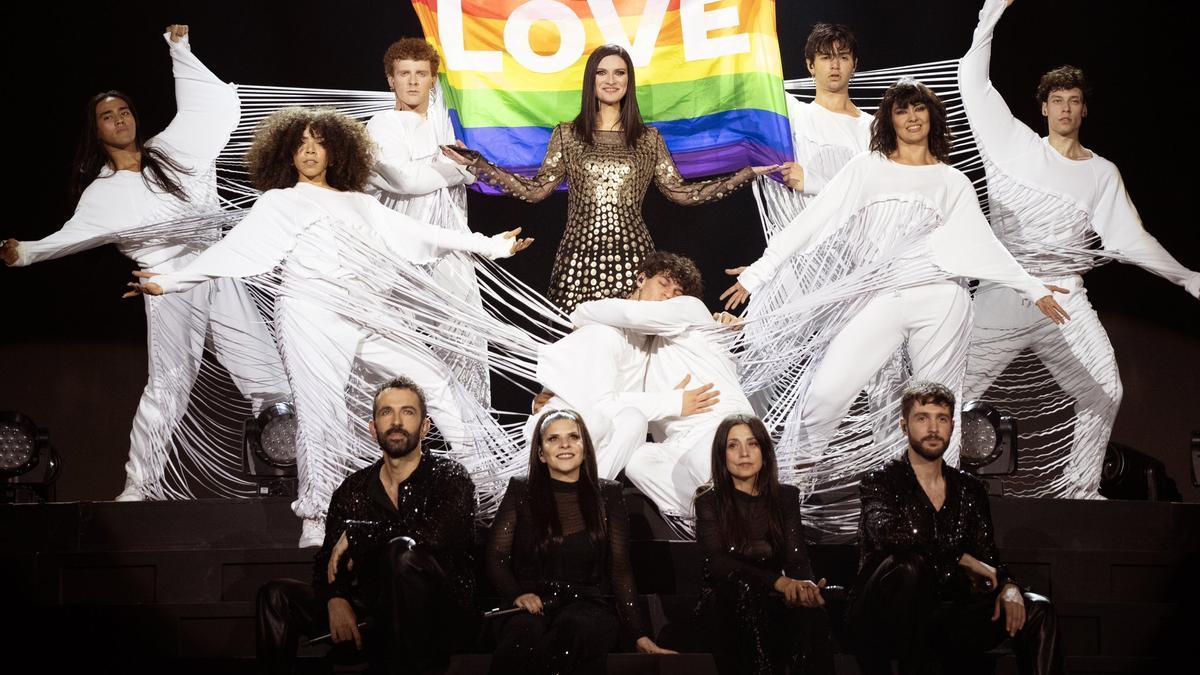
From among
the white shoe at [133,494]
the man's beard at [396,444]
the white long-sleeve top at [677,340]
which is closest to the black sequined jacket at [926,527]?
the white long-sleeve top at [677,340]

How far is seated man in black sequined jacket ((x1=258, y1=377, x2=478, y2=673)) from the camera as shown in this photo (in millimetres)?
3348

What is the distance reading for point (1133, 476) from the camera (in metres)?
5.40

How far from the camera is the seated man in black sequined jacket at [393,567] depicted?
11.0 feet

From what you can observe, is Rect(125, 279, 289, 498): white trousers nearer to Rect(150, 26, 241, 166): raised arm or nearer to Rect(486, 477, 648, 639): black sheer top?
Rect(150, 26, 241, 166): raised arm

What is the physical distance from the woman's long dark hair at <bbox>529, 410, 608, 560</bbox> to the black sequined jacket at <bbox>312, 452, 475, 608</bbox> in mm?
173

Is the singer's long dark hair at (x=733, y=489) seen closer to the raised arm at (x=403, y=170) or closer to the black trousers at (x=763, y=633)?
the black trousers at (x=763, y=633)

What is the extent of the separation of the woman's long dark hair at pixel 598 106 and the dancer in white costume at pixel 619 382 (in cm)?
63

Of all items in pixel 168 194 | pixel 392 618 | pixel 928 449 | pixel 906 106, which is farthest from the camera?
pixel 168 194

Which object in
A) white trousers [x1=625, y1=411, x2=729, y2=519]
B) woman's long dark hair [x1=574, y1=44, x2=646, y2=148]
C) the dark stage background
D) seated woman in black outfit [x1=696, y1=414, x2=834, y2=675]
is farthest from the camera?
the dark stage background

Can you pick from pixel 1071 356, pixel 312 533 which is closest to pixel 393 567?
pixel 312 533

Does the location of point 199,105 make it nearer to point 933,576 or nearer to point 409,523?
point 409,523

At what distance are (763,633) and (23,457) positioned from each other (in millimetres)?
2683

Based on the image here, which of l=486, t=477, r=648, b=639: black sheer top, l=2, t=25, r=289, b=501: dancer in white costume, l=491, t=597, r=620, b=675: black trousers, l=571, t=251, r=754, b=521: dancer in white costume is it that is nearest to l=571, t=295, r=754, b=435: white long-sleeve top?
l=571, t=251, r=754, b=521: dancer in white costume

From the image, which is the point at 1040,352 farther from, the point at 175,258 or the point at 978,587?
the point at 175,258
